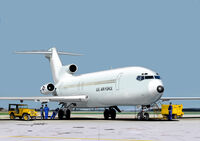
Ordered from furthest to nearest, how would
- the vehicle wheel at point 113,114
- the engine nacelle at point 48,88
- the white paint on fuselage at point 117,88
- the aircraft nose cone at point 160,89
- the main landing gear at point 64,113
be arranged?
the engine nacelle at point 48,88
the main landing gear at point 64,113
the vehicle wheel at point 113,114
the white paint on fuselage at point 117,88
the aircraft nose cone at point 160,89

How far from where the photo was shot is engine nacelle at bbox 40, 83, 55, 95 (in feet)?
122

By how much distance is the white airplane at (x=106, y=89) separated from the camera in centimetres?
2478

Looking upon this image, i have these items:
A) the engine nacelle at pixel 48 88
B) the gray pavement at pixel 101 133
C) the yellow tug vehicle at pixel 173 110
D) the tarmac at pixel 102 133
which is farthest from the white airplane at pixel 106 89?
the gray pavement at pixel 101 133

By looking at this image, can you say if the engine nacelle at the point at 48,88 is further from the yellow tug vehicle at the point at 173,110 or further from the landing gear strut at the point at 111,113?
the yellow tug vehicle at the point at 173,110

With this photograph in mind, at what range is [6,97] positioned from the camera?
97.7 ft

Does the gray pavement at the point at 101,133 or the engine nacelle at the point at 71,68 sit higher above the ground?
the engine nacelle at the point at 71,68

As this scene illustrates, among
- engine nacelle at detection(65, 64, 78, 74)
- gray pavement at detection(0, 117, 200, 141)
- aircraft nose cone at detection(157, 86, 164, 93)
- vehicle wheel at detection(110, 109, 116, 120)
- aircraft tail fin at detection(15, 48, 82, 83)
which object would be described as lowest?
gray pavement at detection(0, 117, 200, 141)

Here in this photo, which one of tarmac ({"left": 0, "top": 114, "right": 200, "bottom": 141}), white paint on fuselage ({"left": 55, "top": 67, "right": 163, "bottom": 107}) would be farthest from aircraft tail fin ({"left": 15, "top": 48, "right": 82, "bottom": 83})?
tarmac ({"left": 0, "top": 114, "right": 200, "bottom": 141})

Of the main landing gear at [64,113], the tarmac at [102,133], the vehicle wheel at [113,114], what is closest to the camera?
the tarmac at [102,133]

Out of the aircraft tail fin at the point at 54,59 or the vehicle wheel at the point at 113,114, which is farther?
the aircraft tail fin at the point at 54,59

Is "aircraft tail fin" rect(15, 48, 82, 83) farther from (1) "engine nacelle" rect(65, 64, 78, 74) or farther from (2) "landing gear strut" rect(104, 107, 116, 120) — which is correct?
(2) "landing gear strut" rect(104, 107, 116, 120)

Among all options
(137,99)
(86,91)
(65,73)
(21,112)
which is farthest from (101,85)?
(65,73)

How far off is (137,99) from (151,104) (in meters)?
1.29

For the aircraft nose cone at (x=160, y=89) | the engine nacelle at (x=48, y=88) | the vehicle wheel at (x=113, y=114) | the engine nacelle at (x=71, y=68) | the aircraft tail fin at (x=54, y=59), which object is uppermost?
the aircraft tail fin at (x=54, y=59)
